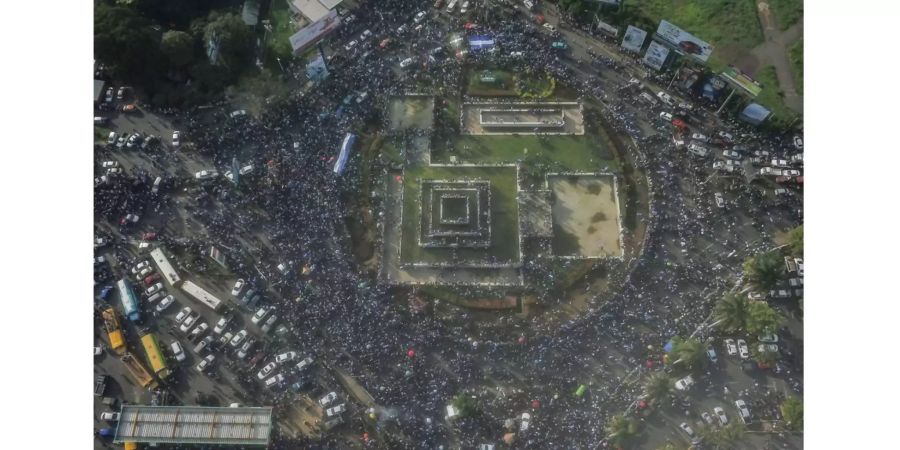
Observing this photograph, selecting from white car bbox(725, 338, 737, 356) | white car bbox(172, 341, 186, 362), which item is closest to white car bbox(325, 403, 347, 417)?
white car bbox(172, 341, 186, 362)

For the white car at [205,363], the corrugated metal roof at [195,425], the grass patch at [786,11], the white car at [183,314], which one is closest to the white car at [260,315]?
the white car at [205,363]

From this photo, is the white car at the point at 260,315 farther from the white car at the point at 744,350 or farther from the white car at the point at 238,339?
the white car at the point at 744,350

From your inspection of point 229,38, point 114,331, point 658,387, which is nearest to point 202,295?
point 114,331

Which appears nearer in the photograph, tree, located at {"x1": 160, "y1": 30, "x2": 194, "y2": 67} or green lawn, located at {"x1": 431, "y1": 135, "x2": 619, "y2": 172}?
green lawn, located at {"x1": 431, "y1": 135, "x2": 619, "y2": 172}

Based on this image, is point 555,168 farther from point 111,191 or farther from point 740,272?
point 111,191

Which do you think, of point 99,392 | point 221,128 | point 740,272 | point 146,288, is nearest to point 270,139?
point 221,128

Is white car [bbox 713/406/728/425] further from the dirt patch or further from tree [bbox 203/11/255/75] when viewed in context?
tree [bbox 203/11/255/75]

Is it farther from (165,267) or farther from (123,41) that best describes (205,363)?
(123,41)
